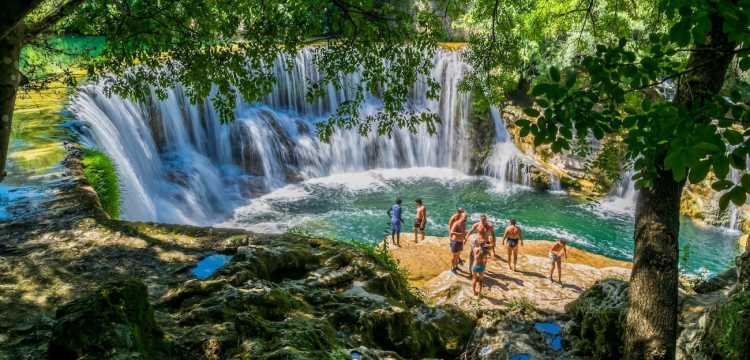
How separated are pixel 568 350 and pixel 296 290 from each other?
13.3ft

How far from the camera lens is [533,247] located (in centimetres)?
1368

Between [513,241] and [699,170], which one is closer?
[699,170]

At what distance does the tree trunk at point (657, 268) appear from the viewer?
4.58 m

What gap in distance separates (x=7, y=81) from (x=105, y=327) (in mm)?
1611

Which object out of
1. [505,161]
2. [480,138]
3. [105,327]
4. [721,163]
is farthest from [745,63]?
[480,138]

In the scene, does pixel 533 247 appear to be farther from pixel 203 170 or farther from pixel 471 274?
pixel 203 170

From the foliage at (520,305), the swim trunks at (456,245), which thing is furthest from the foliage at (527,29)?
the foliage at (520,305)

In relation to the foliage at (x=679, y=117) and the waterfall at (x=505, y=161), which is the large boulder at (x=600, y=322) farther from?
the waterfall at (x=505, y=161)

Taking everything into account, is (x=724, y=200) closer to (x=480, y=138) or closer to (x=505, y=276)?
(x=505, y=276)

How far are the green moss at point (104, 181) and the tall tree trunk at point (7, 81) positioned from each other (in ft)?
18.2

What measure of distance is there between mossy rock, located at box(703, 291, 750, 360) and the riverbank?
5.21 m

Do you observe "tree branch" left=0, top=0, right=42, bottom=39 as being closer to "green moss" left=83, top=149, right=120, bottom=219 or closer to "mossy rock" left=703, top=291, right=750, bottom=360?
"mossy rock" left=703, top=291, right=750, bottom=360

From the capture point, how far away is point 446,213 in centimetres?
1781

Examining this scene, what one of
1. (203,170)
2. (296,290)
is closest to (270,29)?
(296,290)
